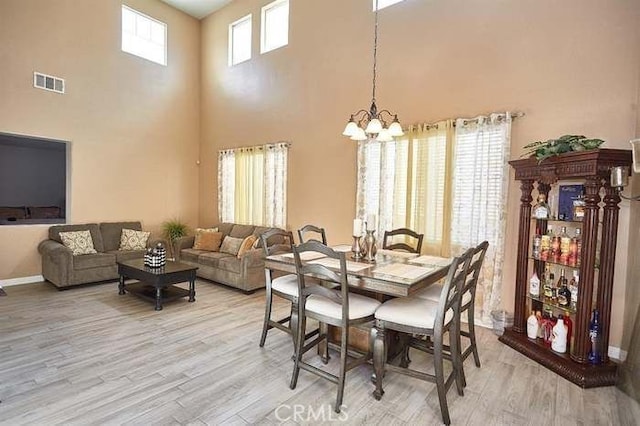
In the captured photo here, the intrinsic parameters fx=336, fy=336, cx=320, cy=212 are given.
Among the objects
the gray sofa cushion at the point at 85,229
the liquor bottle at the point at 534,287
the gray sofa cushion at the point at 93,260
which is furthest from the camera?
the gray sofa cushion at the point at 85,229

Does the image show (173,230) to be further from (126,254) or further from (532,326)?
(532,326)

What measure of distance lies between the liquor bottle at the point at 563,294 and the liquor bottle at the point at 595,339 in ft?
0.80

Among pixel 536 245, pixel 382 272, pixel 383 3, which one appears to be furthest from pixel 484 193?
pixel 383 3

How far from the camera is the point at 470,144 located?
3684 millimetres

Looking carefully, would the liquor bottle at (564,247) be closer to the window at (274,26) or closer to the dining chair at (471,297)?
the dining chair at (471,297)

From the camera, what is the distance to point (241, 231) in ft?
18.9

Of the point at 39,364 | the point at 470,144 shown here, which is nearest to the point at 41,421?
the point at 39,364

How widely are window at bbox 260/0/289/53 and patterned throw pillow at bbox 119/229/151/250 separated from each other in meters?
3.83

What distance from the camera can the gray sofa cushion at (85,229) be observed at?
5.14 metres

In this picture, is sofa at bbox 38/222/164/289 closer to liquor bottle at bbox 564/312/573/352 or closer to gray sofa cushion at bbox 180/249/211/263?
gray sofa cushion at bbox 180/249/211/263

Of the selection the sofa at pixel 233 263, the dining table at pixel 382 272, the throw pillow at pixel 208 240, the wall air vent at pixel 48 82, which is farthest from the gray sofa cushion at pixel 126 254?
the dining table at pixel 382 272

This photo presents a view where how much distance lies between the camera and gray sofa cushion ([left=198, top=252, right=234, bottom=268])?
5089 mm

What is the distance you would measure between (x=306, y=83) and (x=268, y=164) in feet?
4.75

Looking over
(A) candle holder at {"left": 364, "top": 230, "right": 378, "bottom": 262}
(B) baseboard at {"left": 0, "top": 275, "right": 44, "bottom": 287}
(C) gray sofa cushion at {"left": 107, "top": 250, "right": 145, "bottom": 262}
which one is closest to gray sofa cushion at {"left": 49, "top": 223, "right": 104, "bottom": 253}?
(C) gray sofa cushion at {"left": 107, "top": 250, "right": 145, "bottom": 262}
